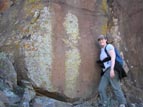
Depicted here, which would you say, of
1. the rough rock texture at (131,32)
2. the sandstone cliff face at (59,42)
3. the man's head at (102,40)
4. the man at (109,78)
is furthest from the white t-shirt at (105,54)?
the rough rock texture at (131,32)

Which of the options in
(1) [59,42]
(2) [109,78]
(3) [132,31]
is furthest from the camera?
(3) [132,31]

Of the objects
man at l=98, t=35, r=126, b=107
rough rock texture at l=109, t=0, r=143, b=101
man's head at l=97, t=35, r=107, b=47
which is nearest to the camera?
man at l=98, t=35, r=126, b=107

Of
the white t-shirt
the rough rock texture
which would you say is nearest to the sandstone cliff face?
the rough rock texture

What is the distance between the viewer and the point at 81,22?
8.91 m

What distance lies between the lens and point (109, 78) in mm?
8180

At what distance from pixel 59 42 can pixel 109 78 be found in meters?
1.50

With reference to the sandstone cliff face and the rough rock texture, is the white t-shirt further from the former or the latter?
the rough rock texture

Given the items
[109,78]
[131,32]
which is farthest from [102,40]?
[131,32]

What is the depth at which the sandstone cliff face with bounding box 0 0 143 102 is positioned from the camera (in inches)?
327

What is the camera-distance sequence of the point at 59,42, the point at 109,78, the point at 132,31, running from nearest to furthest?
the point at 109,78, the point at 59,42, the point at 132,31

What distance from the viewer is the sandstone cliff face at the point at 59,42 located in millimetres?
8297

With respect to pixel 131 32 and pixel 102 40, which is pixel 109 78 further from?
pixel 131 32

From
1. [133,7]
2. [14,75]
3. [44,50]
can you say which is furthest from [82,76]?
[133,7]

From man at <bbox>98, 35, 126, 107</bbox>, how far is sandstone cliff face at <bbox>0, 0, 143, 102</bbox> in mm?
483
